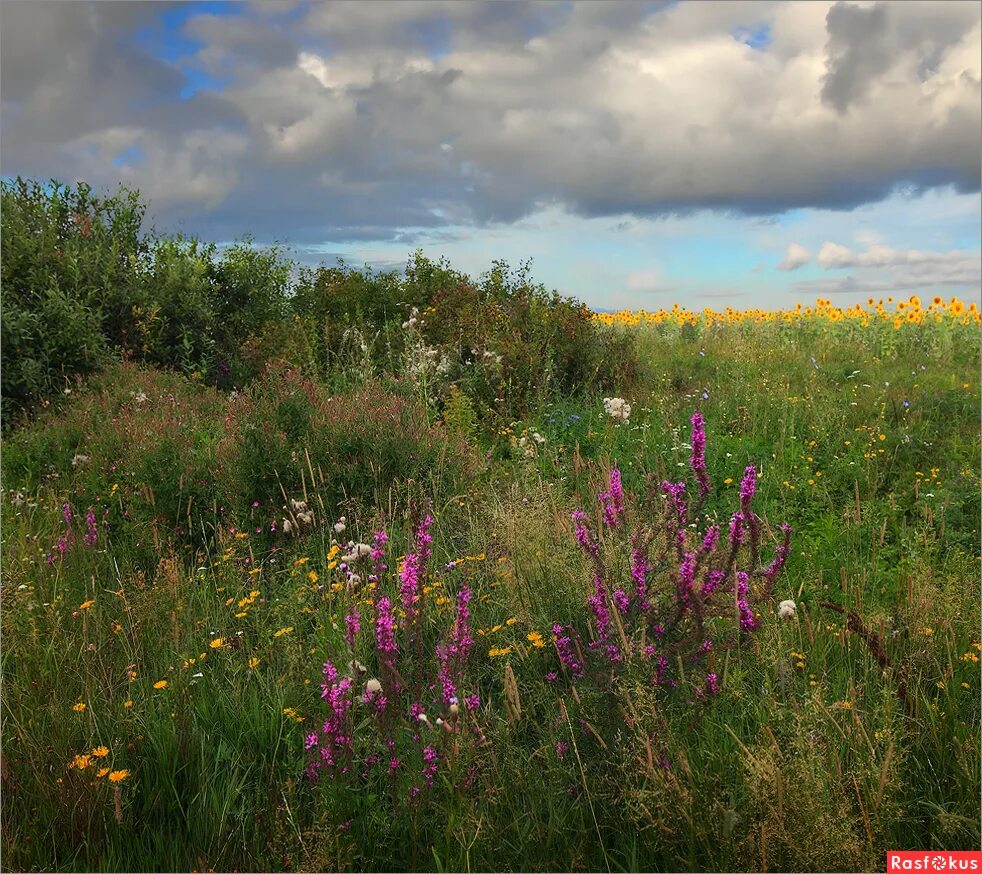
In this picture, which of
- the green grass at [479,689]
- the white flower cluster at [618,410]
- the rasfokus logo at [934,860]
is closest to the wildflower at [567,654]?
the green grass at [479,689]

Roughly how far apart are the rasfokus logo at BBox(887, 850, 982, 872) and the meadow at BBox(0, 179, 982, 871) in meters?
0.05

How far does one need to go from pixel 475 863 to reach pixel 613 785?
445mm

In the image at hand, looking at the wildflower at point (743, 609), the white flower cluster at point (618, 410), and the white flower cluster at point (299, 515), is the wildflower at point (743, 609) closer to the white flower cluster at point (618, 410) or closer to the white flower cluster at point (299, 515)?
the white flower cluster at point (299, 515)

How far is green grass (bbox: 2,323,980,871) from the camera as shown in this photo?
2205mm

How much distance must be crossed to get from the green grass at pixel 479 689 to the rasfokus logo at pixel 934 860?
2.1 inches

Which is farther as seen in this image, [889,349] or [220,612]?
[889,349]

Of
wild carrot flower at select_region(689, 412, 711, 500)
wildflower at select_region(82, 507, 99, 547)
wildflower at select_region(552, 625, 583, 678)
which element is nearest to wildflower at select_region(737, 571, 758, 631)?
wild carrot flower at select_region(689, 412, 711, 500)

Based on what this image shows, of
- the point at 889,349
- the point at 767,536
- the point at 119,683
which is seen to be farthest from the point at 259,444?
the point at 889,349

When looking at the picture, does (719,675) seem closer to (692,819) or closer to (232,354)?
(692,819)

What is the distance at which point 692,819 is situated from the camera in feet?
7.04

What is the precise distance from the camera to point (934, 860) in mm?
2166

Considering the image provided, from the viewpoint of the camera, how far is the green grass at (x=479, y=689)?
7.23 feet

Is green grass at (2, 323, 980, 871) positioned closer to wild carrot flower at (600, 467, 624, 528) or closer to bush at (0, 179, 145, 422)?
wild carrot flower at (600, 467, 624, 528)

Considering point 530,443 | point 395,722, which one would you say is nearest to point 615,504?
point 395,722
